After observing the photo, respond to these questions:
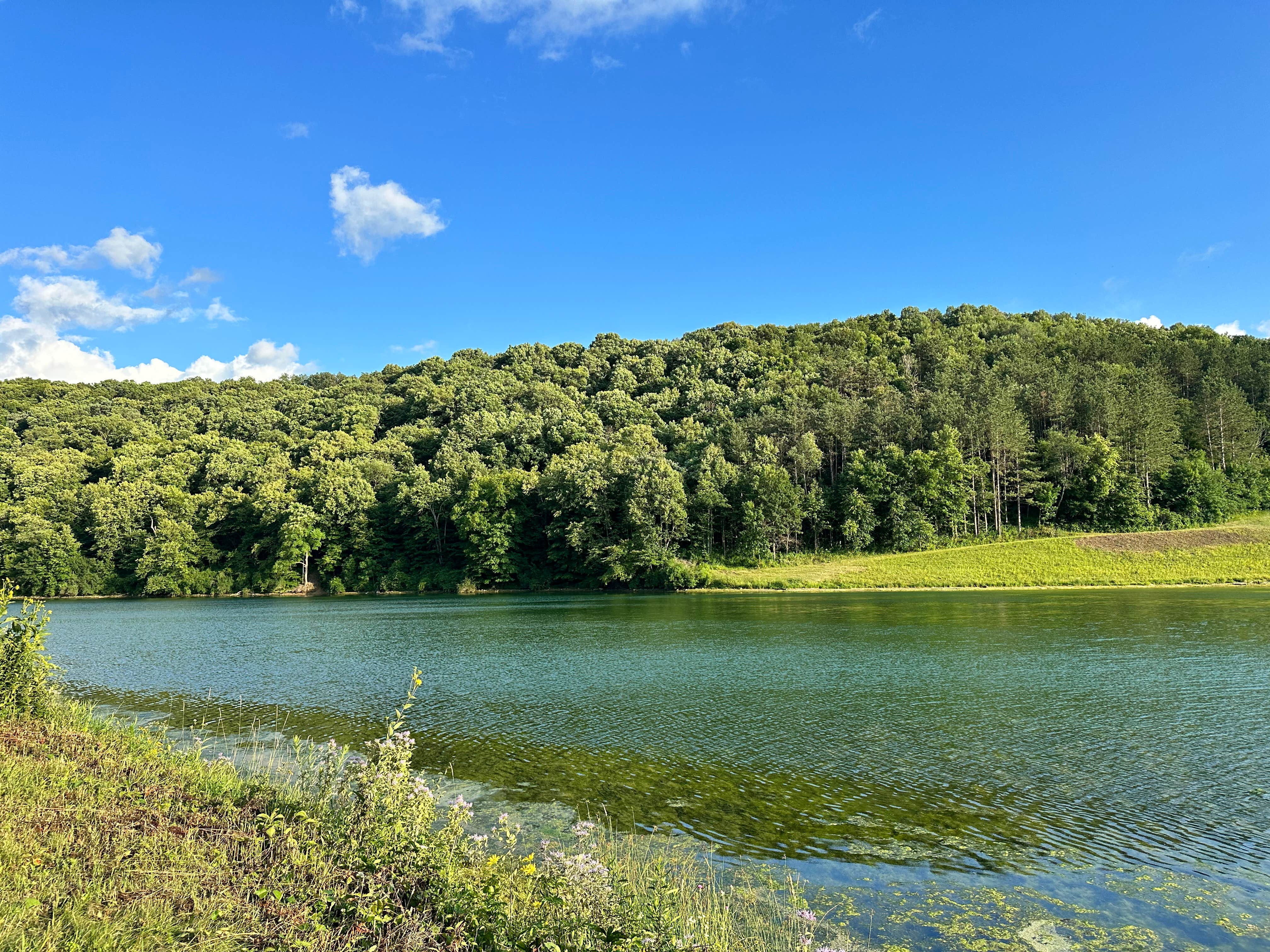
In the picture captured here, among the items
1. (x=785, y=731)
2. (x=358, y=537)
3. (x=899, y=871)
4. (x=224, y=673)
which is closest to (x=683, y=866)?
(x=899, y=871)

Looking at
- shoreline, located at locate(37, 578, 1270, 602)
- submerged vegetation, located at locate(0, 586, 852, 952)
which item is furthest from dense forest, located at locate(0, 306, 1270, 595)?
submerged vegetation, located at locate(0, 586, 852, 952)

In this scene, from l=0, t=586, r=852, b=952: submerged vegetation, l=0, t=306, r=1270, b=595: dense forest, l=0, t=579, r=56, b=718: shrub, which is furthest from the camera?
l=0, t=306, r=1270, b=595: dense forest

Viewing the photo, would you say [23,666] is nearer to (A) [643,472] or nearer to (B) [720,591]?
(B) [720,591]

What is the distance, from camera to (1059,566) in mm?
64188

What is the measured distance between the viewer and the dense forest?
7756 cm

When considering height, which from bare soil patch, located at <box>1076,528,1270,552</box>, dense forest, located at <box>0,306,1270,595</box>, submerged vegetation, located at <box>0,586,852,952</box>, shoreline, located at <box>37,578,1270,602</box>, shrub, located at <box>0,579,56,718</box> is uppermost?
dense forest, located at <box>0,306,1270,595</box>

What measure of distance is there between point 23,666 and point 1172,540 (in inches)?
3294

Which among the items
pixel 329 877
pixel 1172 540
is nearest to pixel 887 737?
pixel 329 877

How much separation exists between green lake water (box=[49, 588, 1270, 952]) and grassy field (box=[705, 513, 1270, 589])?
79.9 ft

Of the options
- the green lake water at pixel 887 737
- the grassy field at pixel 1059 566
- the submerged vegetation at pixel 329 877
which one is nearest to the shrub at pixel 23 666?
the submerged vegetation at pixel 329 877

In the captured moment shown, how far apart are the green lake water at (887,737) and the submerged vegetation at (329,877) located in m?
1.88

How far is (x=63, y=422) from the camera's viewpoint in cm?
11069

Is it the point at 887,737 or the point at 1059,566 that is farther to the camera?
the point at 1059,566

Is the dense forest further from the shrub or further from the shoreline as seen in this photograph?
the shrub
